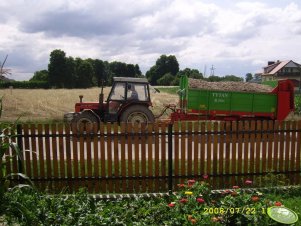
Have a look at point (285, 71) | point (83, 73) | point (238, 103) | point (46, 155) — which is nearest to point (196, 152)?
point (46, 155)

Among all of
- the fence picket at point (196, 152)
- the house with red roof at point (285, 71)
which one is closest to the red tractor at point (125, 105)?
the fence picket at point (196, 152)

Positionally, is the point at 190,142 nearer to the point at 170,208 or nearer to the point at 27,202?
the point at 170,208

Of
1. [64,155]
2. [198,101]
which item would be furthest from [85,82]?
[64,155]

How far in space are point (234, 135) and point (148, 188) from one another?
1.82m

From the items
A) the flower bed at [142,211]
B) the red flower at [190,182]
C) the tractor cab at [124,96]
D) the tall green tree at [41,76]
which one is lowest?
the flower bed at [142,211]

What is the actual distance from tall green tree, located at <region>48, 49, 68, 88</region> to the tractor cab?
69.9m

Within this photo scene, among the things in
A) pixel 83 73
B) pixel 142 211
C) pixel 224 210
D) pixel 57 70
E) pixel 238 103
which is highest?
pixel 57 70

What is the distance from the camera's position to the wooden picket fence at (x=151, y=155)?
6.00 meters

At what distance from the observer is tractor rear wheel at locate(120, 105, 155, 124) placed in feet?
41.3

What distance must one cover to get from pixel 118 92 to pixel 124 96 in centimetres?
28

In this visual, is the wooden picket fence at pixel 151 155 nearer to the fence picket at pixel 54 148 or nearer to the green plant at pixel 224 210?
the fence picket at pixel 54 148

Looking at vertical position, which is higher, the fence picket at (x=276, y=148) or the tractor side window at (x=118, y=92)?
the tractor side window at (x=118, y=92)

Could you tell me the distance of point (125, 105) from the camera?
500 inches

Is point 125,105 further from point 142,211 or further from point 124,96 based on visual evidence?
point 142,211
